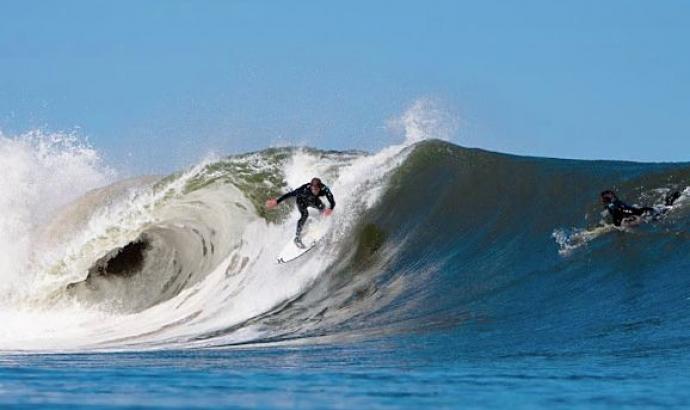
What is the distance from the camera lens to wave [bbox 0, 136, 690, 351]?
12625 mm

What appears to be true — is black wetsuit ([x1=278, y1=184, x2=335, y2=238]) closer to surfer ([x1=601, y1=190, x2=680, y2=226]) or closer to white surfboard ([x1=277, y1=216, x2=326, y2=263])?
white surfboard ([x1=277, y1=216, x2=326, y2=263])

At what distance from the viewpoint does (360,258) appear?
16.9 metres

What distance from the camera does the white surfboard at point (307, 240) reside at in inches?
688

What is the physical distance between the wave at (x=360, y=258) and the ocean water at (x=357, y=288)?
2.0 inches

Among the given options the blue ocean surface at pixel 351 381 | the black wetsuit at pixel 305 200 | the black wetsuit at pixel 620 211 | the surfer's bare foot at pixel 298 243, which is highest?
the black wetsuit at pixel 305 200

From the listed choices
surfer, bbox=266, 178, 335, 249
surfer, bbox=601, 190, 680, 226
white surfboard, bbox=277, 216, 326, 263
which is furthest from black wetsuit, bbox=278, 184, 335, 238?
surfer, bbox=601, 190, 680, 226

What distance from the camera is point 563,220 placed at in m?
16.8

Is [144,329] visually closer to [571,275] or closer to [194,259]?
[194,259]

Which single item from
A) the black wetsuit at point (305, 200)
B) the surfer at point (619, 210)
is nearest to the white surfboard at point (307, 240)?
the black wetsuit at point (305, 200)

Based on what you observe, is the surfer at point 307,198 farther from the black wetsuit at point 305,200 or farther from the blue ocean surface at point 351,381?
the blue ocean surface at point 351,381

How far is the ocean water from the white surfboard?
0.83 ft

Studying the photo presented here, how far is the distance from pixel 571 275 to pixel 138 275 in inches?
329

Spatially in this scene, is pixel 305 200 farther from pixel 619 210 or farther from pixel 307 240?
pixel 619 210

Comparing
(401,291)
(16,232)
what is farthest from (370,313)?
(16,232)
